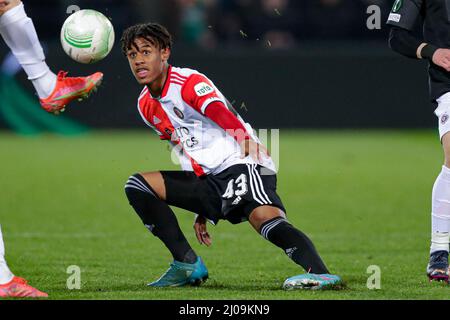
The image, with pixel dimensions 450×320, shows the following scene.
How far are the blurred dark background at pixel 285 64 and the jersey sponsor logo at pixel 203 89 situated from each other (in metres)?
12.2

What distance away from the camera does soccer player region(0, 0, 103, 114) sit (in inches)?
228

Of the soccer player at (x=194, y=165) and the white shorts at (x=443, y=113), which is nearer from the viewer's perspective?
the soccer player at (x=194, y=165)

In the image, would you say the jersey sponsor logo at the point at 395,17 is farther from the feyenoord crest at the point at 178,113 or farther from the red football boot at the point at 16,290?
the red football boot at the point at 16,290

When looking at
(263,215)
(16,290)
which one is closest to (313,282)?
(263,215)

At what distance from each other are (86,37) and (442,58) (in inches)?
87.1

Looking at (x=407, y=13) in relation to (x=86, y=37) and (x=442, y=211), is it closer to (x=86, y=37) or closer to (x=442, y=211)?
(x=442, y=211)

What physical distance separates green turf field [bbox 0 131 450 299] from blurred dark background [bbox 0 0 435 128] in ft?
3.71

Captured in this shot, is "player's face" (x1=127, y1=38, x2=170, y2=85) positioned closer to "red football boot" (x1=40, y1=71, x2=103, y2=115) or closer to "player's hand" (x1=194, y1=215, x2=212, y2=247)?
"red football boot" (x1=40, y1=71, x2=103, y2=115)

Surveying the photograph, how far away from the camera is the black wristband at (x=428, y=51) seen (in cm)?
653

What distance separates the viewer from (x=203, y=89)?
6258 mm

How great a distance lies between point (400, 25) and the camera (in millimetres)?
6738

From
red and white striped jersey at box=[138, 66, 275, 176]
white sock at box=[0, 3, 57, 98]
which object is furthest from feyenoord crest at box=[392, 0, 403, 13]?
white sock at box=[0, 3, 57, 98]

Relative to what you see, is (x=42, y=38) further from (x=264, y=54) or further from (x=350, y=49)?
(x=350, y=49)

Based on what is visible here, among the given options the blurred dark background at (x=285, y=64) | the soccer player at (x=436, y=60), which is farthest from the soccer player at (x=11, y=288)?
the blurred dark background at (x=285, y=64)
